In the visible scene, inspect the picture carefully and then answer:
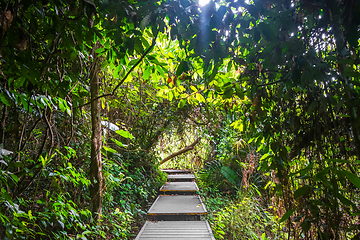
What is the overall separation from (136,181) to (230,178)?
265 centimetres

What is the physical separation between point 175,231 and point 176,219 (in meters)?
0.78

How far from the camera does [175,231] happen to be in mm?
3166

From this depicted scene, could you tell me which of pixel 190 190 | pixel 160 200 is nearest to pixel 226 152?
pixel 190 190

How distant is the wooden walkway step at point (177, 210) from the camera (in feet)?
12.4

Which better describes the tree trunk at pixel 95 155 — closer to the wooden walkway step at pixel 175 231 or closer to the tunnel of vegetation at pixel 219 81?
the tunnel of vegetation at pixel 219 81

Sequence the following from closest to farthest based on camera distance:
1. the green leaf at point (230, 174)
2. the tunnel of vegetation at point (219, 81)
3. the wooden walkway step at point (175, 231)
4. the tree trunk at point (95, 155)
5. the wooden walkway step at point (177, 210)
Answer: the tunnel of vegetation at point (219, 81) < the tree trunk at point (95, 155) < the wooden walkway step at point (175, 231) < the wooden walkway step at point (177, 210) < the green leaf at point (230, 174)

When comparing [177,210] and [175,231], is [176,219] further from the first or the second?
[175,231]

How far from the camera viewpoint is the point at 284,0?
2.39 ft

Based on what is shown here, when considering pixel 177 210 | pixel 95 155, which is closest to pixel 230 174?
pixel 177 210

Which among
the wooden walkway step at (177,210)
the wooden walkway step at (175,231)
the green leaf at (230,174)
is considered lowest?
the wooden walkway step at (175,231)

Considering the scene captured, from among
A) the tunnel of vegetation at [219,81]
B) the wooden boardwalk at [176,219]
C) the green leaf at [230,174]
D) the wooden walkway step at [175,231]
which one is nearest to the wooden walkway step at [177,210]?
the wooden boardwalk at [176,219]

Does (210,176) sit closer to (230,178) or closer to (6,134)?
(230,178)

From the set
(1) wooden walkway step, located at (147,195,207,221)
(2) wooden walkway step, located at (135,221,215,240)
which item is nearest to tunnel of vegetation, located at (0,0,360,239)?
(2) wooden walkway step, located at (135,221,215,240)

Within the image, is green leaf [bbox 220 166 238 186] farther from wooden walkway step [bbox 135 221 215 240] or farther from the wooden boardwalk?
wooden walkway step [bbox 135 221 215 240]
